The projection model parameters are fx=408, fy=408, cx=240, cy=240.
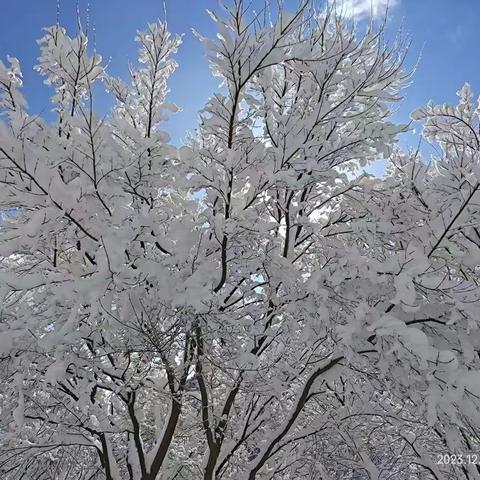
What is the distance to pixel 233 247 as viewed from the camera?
269 centimetres

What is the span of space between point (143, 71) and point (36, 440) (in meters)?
3.41

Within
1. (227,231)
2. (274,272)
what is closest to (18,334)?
(227,231)

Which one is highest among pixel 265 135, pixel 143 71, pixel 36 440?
pixel 143 71

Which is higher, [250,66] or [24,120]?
[250,66]

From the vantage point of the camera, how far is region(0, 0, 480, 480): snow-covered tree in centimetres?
219

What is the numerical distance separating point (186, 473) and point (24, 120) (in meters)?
5.32

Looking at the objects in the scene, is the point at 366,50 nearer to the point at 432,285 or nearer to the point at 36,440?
the point at 432,285

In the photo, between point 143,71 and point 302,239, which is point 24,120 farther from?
point 302,239

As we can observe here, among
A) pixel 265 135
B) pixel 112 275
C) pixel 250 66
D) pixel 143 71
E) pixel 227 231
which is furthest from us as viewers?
pixel 143 71

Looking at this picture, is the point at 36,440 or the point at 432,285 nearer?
the point at 432,285

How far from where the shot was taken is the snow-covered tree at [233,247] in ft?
7.18

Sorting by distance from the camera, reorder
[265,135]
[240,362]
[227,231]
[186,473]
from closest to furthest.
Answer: [227,231] < [240,362] < [265,135] < [186,473]

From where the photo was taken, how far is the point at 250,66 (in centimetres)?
251

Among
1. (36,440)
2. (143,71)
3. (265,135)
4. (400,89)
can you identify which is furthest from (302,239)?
(36,440)
